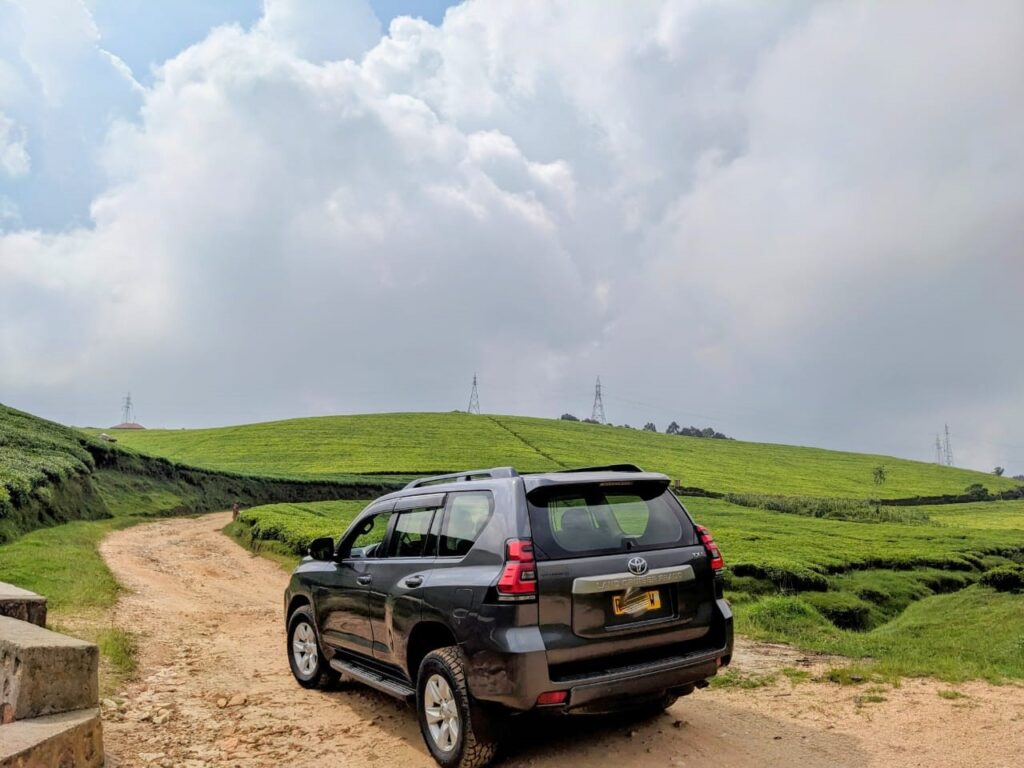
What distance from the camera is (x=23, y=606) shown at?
8.06m

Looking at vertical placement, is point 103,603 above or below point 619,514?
below

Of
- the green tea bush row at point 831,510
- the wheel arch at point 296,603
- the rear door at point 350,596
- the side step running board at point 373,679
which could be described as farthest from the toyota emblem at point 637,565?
the green tea bush row at point 831,510

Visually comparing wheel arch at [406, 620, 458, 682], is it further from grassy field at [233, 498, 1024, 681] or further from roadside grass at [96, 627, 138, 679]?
grassy field at [233, 498, 1024, 681]

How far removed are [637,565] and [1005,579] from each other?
17562 mm

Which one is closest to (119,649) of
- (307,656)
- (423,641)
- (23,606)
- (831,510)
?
(23,606)

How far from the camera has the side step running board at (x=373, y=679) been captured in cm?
617

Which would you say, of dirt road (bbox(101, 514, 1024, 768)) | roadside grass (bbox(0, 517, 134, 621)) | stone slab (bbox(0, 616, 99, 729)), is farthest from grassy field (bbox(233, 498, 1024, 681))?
stone slab (bbox(0, 616, 99, 729))

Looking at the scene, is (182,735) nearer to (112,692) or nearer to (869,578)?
(112,692)

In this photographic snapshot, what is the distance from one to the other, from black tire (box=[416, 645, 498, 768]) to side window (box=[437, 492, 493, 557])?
78 cm

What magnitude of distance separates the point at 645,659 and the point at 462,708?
55.7 inches

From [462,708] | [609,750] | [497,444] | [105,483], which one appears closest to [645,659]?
[609,750]

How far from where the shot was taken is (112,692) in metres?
7.71

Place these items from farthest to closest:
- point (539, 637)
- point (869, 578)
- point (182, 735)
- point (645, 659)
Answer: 1. point (869, 578)
2. point (182, 735)
3. point (645, 659)
4. point (539, 637)

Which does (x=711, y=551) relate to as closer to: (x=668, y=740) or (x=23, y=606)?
(x=668, y=740)
